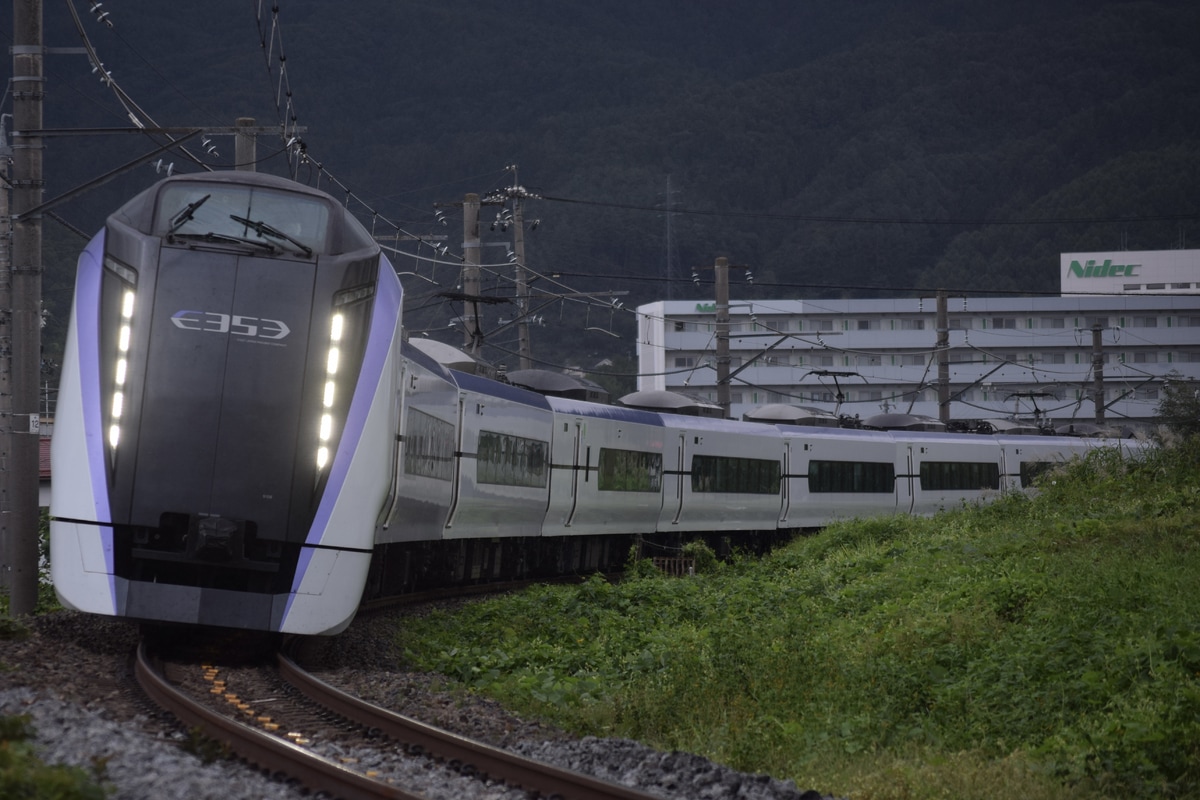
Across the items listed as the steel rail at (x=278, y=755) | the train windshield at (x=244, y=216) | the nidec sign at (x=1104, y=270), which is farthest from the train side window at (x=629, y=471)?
the nidec sign at (x=1104, y=270)

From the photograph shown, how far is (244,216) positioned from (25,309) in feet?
12.2

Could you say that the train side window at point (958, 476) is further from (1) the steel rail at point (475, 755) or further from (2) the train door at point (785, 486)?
(1) the steel rail at point (475, 755)

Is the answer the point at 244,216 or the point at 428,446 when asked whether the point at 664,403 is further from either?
the point at 244,216

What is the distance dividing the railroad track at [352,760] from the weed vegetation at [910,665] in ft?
4.93

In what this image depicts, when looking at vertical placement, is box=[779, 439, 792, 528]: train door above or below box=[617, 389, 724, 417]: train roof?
below

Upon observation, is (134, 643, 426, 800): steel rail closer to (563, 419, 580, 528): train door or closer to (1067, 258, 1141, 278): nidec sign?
(563, 419, 580, 528): train door

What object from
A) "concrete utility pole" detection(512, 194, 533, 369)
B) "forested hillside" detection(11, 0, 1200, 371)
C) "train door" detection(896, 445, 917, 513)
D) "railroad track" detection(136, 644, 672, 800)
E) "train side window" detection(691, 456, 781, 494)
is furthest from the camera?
"forested hillside" detection(11, 0, 1200, 371)

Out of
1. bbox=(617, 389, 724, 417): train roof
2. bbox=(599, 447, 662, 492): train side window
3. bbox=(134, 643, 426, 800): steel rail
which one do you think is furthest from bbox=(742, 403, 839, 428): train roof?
bbox=(134, 643, 426, 800): steel rail

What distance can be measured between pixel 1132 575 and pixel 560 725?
19.1 ft

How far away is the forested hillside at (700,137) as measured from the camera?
13300cm

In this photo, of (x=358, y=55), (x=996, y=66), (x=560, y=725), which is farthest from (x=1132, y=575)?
(x=996, y=66)

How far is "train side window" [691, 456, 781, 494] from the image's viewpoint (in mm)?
28562

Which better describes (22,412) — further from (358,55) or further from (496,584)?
(358,55)

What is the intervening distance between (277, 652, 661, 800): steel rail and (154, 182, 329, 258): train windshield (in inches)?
139
